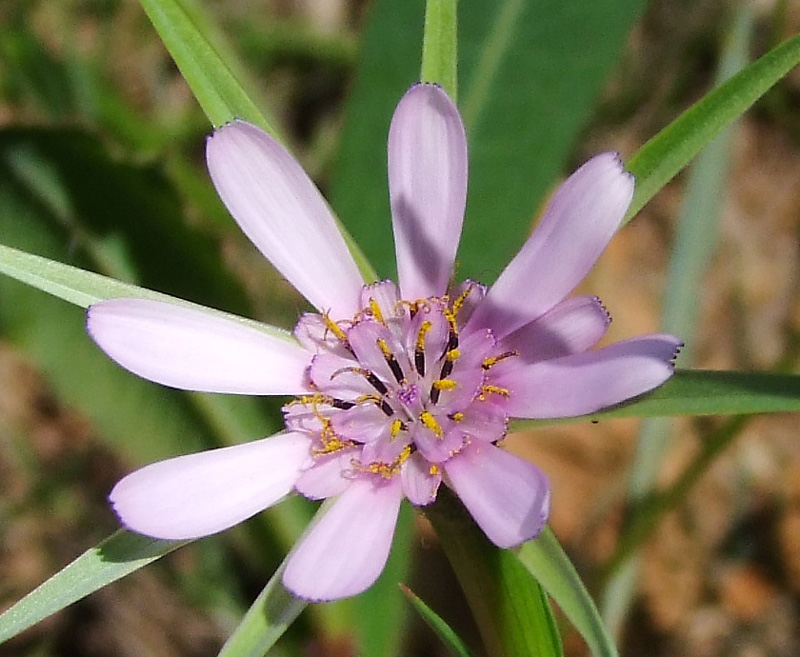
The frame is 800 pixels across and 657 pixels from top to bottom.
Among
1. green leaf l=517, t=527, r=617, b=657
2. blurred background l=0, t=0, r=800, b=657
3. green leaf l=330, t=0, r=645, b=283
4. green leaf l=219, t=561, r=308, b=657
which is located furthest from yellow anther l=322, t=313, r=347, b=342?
green leaf l=330, t=0, r=645, b=283

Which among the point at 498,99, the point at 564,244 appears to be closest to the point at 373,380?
the point at 564,244

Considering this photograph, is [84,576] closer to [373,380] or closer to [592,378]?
[373,380]

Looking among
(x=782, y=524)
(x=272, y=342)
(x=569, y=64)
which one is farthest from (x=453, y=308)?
(x=782, y=524)

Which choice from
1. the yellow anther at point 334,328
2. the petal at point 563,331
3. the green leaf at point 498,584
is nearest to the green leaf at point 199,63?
the yellow anther at point 334,328

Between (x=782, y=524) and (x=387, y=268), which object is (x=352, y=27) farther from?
(x=782, y=524)

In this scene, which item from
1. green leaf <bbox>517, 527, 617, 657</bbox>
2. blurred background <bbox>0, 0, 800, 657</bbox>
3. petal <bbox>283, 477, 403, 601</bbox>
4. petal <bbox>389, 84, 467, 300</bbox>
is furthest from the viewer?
blurred background <bbox>0, 0, 800, 657</bbox>

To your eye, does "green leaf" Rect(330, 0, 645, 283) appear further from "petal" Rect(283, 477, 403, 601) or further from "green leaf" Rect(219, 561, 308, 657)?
"green leaf" Rect(219, 561, 308, 657)

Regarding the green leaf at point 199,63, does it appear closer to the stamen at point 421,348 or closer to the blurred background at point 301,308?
the stamen at point 421,348
